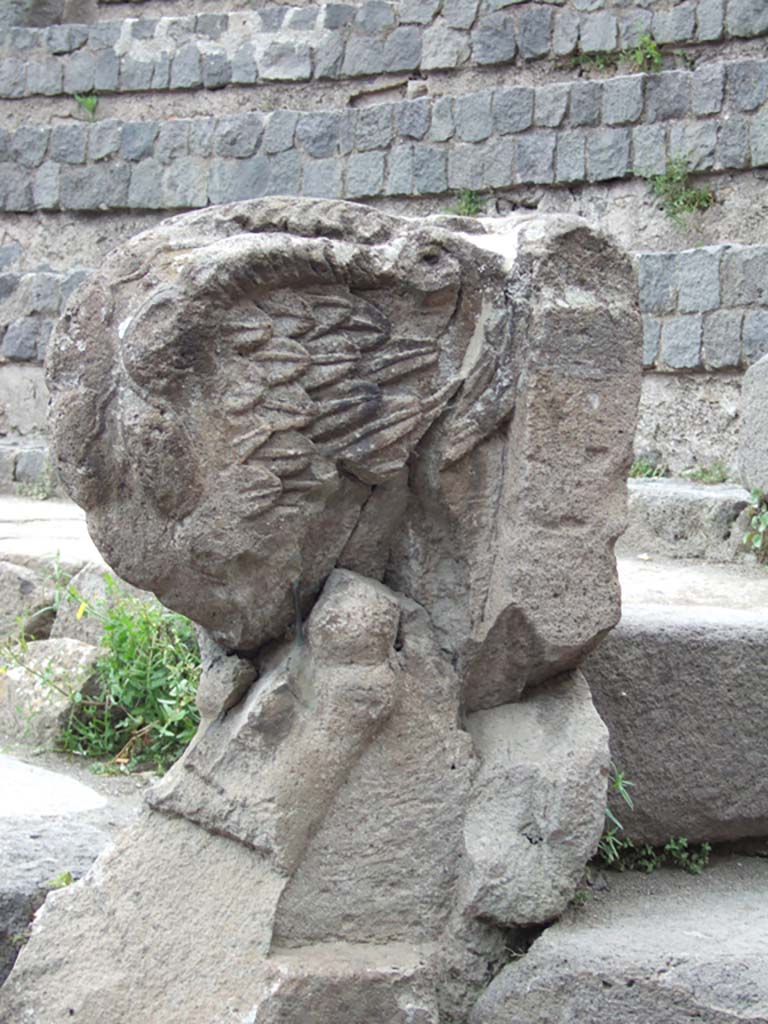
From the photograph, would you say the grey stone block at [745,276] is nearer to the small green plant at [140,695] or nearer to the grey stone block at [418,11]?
the grey stone block at [418,11]

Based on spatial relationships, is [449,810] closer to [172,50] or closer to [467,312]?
[467,312]

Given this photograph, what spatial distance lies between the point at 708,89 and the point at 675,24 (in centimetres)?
64

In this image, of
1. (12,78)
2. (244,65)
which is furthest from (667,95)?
(12,78)

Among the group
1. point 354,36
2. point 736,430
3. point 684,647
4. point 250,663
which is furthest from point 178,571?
point 354,36

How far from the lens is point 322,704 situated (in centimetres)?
214

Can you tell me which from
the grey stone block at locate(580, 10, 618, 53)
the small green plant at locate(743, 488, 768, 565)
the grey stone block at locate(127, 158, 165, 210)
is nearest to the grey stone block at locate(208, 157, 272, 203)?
the grey stone block at locate(127, 158, 165, 210)

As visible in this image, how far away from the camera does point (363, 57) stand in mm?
8938

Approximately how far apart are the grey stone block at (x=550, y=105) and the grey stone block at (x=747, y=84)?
3.47ft

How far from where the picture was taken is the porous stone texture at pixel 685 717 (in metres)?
2.58

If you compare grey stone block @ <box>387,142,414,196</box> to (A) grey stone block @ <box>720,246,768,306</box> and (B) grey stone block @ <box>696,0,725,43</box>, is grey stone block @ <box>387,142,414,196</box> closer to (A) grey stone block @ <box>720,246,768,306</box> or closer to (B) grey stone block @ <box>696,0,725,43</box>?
(B) grey stone block @ <box>696,0,725,43</box>

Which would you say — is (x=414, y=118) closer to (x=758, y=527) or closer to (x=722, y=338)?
(x=722, y=338)

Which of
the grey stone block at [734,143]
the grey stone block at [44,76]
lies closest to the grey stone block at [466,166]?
the grey stone block at [734,143]

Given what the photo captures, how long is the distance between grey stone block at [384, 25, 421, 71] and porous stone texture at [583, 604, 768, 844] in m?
6.88

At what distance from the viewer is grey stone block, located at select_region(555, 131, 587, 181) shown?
787 centimetres
